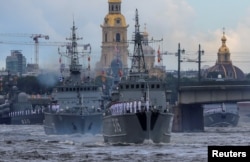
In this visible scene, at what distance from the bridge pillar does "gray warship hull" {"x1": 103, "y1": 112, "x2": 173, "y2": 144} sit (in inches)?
2418

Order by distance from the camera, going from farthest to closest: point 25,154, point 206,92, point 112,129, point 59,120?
point 206,92 → point 59,120 → point 112,129 → point 25,154

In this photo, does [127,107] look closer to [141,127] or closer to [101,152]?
[141,127]

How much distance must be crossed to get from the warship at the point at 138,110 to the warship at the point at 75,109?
24.0 meters

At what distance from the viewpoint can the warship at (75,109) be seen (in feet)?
510

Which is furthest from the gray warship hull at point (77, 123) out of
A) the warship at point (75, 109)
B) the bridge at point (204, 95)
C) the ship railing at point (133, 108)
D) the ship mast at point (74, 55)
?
the ship railing at point (133, 108)

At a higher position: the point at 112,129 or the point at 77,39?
the point at 77,39

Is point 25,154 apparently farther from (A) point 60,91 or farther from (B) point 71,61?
(B) point 71,61

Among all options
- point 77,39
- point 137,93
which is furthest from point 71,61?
point 137,93

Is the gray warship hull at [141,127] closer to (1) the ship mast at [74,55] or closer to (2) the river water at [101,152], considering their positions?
(2) the river water at [101,152]

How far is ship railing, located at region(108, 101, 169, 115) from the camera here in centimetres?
11131

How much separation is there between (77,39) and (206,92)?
82.2 feet

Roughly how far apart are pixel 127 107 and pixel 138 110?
3.34 m

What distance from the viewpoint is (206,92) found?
18525 centimetres

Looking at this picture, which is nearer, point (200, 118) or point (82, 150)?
point (82, 150)
